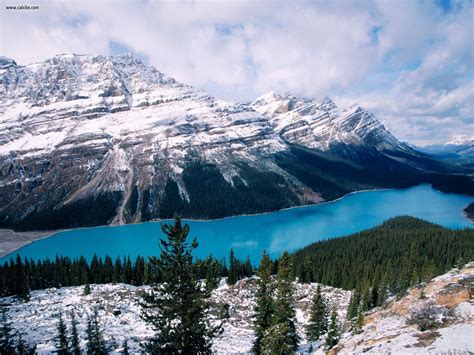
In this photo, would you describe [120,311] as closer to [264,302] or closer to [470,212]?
[264,302]

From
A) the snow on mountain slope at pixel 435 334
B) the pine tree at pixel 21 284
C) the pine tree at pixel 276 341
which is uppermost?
the snow on mountain slope at pixel 435 334

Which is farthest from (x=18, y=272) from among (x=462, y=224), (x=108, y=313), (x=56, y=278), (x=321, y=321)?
(x=462, y=224)

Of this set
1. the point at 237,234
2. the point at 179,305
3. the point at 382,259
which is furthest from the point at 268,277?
the point at 237,234

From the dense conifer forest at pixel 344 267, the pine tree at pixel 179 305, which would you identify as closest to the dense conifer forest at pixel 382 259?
the dense conifer forest at pixel 344 267

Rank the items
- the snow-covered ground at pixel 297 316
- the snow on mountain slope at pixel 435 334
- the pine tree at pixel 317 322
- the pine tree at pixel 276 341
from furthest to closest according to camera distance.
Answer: the pine tree at pixel 317 322 → the pine tree at pixel 276 341 → the snow-covered ground at pixel 297 316 → the snow on mountain slope at pixel 435 334

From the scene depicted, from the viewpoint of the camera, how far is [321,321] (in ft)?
147

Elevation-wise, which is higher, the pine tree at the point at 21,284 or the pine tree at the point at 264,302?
the pine tree at the point at 264,302

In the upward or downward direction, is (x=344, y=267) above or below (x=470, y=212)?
below

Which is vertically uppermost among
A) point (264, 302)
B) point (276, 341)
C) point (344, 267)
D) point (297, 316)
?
point (264, 302)

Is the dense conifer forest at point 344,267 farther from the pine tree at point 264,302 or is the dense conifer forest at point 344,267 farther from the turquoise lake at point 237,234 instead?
the turquoise lake at point 237,234

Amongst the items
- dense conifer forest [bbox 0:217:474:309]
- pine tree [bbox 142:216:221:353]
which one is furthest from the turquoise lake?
pine tree [bbox 142:216:221:353]

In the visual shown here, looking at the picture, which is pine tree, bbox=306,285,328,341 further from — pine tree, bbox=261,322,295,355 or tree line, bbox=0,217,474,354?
pine tree, bbox=261,322,295,355

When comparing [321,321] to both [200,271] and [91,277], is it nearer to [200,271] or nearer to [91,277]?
[200,271]

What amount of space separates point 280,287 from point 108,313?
35.6 meters
